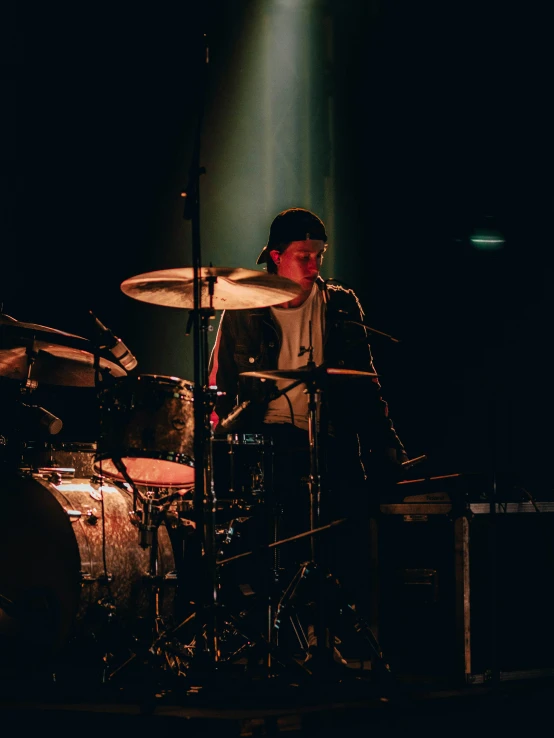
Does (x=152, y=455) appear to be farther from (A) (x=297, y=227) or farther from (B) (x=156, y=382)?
(A) (x=297, y=227)

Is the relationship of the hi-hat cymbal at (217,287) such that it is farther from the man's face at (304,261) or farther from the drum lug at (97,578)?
the drum lug at (97,578)

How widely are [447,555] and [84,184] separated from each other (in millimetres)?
3036

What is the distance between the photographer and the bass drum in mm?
4062

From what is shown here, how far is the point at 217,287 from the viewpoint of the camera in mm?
3859

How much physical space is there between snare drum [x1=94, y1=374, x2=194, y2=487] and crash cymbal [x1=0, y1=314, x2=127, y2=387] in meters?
0.24

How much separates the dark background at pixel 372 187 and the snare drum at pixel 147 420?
1.72 metres

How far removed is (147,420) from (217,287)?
25.0 inches

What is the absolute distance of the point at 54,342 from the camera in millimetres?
4406

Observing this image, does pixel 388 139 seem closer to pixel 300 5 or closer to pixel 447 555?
pixel 300 5

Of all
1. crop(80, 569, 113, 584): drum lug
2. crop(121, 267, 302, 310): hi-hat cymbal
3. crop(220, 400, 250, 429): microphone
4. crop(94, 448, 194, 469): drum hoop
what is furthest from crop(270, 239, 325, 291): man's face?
crop(80, 569, 113, 584): drum lug

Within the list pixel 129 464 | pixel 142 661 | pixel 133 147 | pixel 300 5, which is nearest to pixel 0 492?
pixel 129 464

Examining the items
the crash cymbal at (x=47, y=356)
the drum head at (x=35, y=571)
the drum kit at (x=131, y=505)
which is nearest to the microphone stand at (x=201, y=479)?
the drum kit at (x=131, y=505)

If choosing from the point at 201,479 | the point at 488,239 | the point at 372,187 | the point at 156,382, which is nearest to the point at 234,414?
the point at 156,382

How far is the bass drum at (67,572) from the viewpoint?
4062mm
